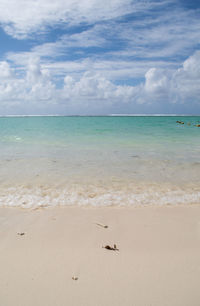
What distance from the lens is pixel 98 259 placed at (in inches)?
122

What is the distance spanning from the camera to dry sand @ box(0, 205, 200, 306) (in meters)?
2.50

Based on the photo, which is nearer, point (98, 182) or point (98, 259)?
point (98, 259)

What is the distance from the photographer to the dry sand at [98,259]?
250 centimetres

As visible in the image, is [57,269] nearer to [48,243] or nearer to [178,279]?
A: [48,243]

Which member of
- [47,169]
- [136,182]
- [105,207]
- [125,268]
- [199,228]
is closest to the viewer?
[125,268]

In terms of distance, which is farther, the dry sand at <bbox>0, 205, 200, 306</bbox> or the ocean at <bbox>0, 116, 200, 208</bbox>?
the ocean at <bbox>0, 116, 200, 208</bbox>

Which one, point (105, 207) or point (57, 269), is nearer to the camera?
point (57, 269)

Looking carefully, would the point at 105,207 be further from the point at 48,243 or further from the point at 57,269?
the point at 57,269

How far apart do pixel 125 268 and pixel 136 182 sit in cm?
414

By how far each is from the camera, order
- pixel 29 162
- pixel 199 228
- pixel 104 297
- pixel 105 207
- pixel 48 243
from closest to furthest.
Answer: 1. pixel 104 297
2. pixel 48 243
3. pixel 199 228
4. pixel 105 207
5. pixel 29 162

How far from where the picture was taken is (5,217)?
4.46m

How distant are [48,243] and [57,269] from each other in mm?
659

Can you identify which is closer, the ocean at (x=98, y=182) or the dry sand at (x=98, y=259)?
the dry sand at (x=98, y=259)

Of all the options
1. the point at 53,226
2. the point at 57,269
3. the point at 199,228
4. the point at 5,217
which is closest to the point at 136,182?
the point at 199,228
